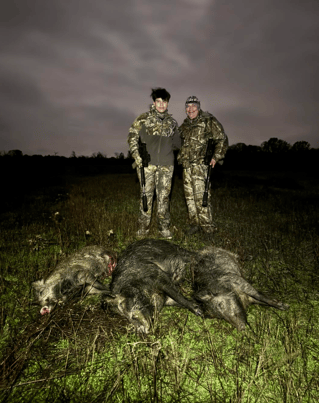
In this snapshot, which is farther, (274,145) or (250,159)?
(274,145)

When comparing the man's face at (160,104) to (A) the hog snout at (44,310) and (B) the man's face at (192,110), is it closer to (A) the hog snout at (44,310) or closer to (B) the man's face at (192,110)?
(B) the man's face at (192,110)

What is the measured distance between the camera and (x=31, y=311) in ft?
9.07

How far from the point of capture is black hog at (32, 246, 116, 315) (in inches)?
108

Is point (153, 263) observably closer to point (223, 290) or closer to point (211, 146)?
point (223, 290)

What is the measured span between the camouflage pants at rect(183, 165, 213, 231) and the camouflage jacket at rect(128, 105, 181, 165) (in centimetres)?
74

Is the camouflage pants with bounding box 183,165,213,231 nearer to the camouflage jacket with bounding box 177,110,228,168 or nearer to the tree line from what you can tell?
the camouflage jacket with bounding box 177,110,228,168

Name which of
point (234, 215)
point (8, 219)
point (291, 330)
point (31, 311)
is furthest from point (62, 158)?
point (291, 330)

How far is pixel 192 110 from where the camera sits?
5324mm

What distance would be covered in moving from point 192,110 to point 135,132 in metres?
1.51

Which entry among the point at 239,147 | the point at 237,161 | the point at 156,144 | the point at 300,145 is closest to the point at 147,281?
the point at 156,144

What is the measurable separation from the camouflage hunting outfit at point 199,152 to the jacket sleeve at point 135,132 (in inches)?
46.5

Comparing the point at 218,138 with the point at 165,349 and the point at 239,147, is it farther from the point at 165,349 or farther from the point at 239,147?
the point at 239,147

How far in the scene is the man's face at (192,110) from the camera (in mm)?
5285

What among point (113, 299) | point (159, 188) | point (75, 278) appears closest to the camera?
point (113, 299)
